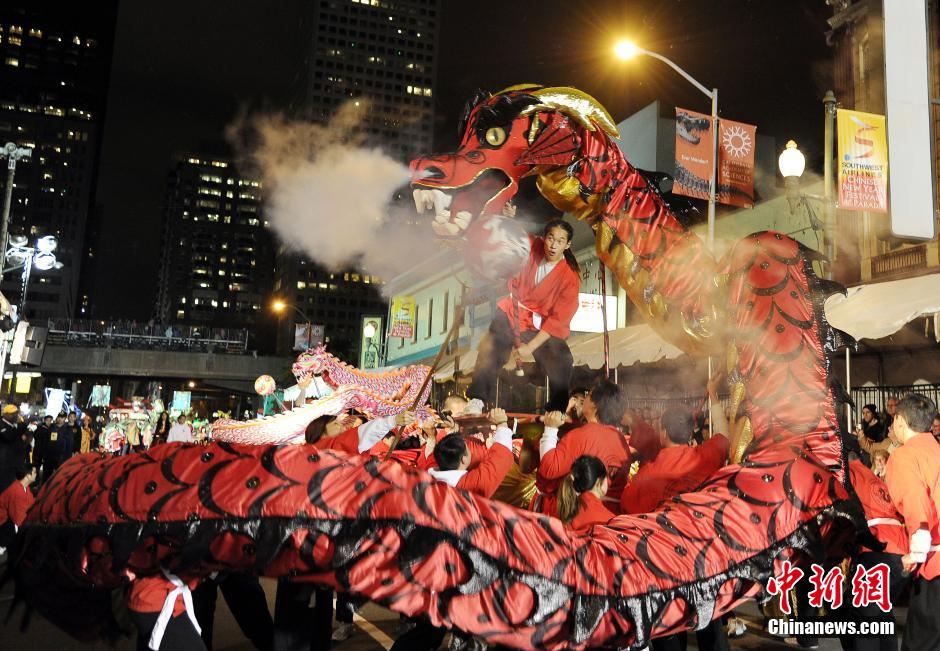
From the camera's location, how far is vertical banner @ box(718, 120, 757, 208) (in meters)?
15.7

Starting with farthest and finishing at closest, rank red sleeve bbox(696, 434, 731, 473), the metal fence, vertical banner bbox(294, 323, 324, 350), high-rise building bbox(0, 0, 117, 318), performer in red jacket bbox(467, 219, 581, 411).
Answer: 1. high-rise building bbox(0, 0, 117, 318)
2. the metal fence
3. vertical banner bbox(294, 323, 324, 350)
4. performer in red jacket bbox(467, 219, 581, 411)
5. red sleeve bbox(696, 434, 731, 473)

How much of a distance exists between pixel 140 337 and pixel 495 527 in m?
57.9

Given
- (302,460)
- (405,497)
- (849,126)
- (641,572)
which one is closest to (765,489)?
(641,572)

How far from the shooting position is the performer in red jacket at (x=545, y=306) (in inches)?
178

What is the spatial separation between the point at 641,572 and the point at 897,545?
3968mm

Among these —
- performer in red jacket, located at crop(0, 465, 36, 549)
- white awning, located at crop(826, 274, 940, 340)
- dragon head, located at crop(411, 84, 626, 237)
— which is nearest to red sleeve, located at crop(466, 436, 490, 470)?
dragon head, located at crop(411, 84, 626, 237)

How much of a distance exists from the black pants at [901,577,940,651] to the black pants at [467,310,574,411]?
104 inches

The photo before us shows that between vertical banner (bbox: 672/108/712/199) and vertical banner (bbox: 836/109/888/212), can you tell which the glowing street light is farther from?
vertical banner (bbox: 836/109/888/212)

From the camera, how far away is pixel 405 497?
2.47 meters

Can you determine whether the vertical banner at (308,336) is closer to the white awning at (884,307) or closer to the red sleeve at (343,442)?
the white awning at (884,307)

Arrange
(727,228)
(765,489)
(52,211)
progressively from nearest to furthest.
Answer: (765,489) < (727,228) < (52,211)

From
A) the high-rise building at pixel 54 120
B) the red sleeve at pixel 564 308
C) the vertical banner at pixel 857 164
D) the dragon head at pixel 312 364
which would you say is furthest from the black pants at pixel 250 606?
the high-rise building at pixel 54 120

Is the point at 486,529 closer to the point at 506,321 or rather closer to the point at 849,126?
the point at 506,321

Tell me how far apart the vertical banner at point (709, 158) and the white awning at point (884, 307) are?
3326 mm
